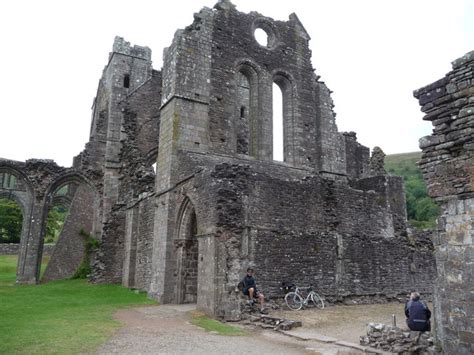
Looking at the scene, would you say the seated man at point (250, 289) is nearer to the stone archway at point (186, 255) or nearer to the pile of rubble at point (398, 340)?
the stone archway at point (186, 255)

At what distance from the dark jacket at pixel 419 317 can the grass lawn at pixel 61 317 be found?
487cm

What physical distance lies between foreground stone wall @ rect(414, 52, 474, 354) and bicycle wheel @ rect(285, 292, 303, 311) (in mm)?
5968

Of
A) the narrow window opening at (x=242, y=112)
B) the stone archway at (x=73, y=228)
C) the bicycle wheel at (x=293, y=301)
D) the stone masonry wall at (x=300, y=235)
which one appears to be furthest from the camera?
the narrow window opening at (x=242, y=112)

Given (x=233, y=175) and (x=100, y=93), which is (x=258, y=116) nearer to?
(x=233, y=175)

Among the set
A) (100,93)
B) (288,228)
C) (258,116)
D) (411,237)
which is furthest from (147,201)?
(100,93)

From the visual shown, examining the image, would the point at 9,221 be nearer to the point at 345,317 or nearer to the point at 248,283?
the point at 248,283

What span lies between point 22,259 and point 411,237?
1712 cm

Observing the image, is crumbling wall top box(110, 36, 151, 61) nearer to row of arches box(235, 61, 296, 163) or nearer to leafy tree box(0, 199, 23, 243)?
row of arches box(235, 61, 296, 163)

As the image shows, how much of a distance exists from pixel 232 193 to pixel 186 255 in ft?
11.4

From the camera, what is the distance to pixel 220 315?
32.4 ft

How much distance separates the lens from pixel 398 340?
634 centimetres

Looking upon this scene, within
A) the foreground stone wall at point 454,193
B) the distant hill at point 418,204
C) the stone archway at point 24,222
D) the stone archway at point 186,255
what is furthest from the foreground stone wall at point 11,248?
the foreground stone wall at point 454,193

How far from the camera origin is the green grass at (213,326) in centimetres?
824

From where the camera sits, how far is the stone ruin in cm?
1162
